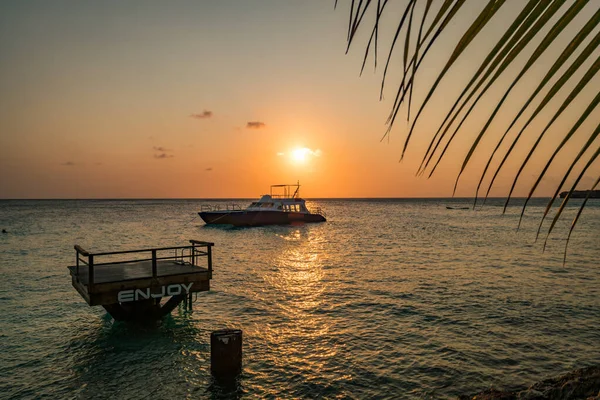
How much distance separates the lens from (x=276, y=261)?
29078 millimetres

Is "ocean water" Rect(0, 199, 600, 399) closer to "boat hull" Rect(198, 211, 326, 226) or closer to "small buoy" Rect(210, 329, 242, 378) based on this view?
"small buoy" Rect(210, 329, 242, 378)

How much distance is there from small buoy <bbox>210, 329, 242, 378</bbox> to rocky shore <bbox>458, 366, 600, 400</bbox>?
5243mm

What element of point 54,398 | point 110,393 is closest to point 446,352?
point 110,393

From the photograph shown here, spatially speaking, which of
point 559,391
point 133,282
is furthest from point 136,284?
point 559,391

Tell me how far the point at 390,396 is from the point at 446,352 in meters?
3.17

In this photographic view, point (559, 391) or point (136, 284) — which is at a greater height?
point (136, 284)

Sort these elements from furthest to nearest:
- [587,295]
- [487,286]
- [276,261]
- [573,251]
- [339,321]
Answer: [573,251] < [276,261] < [487,286] < [587,295] < [339,321]

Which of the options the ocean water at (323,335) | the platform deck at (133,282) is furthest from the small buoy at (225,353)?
the platform deck at (133,282)

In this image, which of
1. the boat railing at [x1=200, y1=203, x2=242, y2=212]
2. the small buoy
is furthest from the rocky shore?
the boat railing at [x1=200, y1=203, x2=242, y2=212]

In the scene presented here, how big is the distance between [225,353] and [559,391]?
722 centimetres

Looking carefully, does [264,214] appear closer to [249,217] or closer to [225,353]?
[249,217]

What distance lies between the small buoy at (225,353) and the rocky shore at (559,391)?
5.24 metres

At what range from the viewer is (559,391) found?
798 centimetres

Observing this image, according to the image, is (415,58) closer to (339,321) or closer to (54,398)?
(54,398)
